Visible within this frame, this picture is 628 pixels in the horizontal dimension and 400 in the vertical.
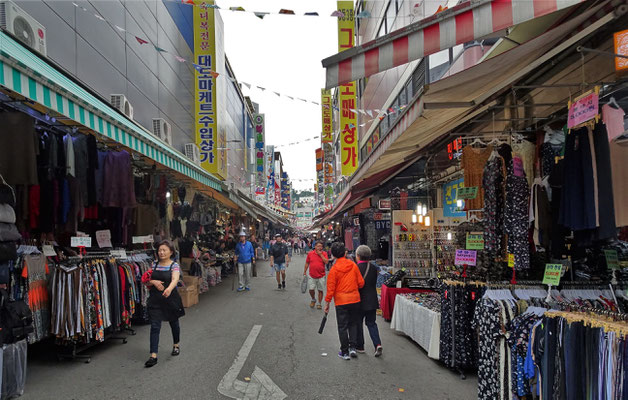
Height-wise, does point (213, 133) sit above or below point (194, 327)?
above

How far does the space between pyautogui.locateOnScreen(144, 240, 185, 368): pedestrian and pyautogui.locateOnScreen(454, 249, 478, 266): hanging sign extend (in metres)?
4.30

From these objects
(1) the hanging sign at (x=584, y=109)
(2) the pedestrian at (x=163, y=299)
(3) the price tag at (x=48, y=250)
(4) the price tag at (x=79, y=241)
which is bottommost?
(2) the pedestrian at (x=163, y=299)

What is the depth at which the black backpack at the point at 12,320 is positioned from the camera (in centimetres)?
431

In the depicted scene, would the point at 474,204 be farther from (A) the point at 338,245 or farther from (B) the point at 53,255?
(B) the point at 53,255

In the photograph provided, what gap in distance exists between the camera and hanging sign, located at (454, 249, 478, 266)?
5.84 metres

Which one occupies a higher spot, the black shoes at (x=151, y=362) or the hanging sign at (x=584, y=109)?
the hanging sign at (x=584, y=109)

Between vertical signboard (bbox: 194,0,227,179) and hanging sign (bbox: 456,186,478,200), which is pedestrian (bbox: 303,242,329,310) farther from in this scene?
vertical signboard (bbox: 194,0,227,179)

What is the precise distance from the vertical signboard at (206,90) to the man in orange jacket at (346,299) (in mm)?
12368

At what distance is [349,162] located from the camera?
65.9 ft

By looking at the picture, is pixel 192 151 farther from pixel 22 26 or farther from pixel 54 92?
pixel 54 92

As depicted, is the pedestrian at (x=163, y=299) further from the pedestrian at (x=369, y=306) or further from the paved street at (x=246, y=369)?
the pedestrian at (x=369, y=306)

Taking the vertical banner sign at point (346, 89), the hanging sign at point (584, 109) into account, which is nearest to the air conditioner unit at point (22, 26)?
the hanging sign at point (584, 109)

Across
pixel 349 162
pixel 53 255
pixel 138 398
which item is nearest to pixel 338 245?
pixel 138 398

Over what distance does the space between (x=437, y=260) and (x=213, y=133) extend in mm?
11479
